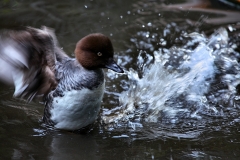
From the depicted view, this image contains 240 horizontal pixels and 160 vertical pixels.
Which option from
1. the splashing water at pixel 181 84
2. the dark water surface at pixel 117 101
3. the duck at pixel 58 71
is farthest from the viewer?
the splashing water at pixel 181 84

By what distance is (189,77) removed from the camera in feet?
19.1

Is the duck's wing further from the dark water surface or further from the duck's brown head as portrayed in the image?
the duck's brown head

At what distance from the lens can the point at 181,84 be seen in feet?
18.8

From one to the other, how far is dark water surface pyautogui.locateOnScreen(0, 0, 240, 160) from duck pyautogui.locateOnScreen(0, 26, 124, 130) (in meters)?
0.21

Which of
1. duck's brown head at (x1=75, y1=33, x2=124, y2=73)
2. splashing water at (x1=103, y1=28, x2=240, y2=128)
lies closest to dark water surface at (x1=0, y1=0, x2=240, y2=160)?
splashing water at (x1=103, y1=28, x2=240, y2=128)

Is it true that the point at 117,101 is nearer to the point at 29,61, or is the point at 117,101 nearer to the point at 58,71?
the point at 58,71

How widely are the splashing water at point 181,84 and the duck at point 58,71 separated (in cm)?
65

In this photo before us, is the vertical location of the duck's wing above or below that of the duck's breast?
above

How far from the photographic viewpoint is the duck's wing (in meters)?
4.50

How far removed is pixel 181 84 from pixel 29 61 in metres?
2.08

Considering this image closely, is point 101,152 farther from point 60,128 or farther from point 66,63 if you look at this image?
point 66,63

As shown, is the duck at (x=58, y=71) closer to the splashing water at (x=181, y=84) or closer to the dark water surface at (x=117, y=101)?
the dark water surface at (x=117, y=101)

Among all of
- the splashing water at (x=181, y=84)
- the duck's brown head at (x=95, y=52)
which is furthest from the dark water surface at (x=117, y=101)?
the duck's brown head at (x=95, y=52)

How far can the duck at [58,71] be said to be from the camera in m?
4.51
